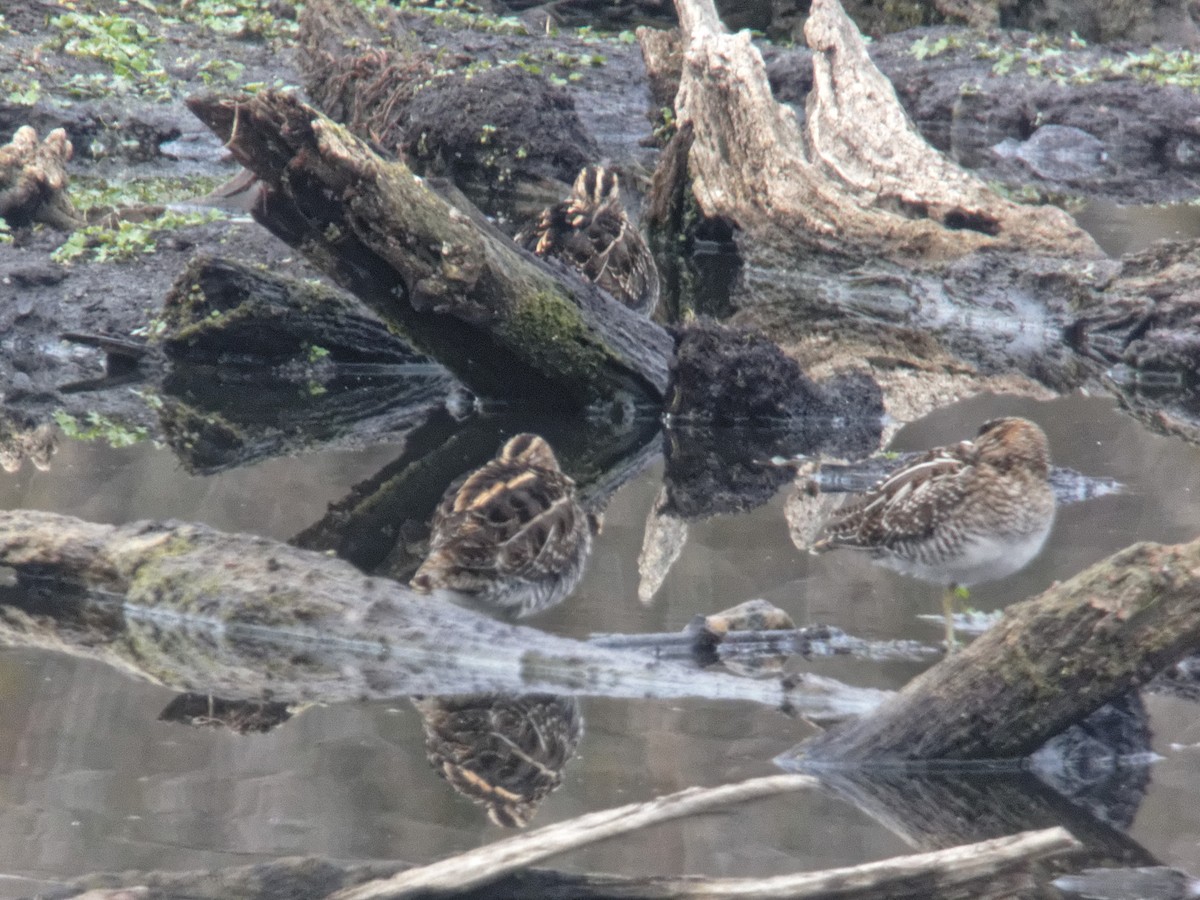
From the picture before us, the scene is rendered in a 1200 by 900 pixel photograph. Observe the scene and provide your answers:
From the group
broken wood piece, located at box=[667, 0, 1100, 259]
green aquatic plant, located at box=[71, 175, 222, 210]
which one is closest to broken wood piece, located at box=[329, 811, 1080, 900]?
broken wood piece, located at box=[667, 0, 1100, 259]

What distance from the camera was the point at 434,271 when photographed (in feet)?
27.0

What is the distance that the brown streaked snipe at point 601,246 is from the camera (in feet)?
32.6

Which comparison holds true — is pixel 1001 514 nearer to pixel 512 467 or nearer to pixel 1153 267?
pixel 512 467

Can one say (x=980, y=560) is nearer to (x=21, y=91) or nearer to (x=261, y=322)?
(x=261, y=322)

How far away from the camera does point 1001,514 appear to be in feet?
17.1

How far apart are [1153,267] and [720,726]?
826cm

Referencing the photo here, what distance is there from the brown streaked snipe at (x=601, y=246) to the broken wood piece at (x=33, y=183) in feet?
15.5

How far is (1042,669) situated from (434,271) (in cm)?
491

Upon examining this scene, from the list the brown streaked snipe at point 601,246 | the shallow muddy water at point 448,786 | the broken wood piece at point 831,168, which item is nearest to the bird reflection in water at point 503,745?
the shallow muddy water at point 448,786

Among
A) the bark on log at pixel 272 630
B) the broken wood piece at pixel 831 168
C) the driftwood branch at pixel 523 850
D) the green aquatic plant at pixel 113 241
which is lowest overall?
the green aquatic plant at pixel 113 241

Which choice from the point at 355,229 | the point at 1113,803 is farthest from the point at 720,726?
the point at 355,229

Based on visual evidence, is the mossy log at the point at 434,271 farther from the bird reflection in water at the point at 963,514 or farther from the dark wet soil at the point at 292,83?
the bird reflection in water at the point at 963,514

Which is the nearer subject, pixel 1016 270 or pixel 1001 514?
pixel 1001 514

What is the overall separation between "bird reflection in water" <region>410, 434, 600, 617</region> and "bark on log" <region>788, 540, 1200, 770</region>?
140cm
